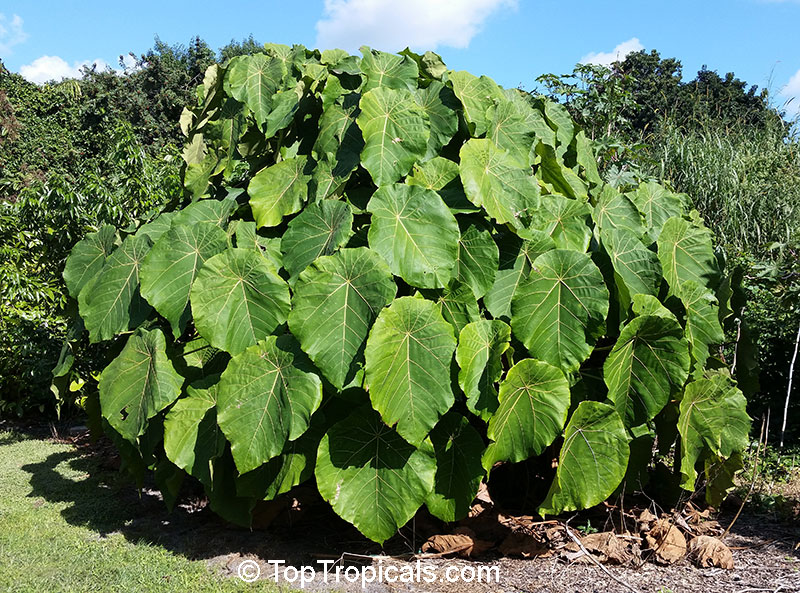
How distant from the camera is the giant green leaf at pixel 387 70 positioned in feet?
9.88

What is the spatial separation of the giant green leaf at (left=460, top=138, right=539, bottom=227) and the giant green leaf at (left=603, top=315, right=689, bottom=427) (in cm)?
61

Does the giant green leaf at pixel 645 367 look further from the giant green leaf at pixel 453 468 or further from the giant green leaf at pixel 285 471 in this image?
the giant green leaf at pixel 285 471

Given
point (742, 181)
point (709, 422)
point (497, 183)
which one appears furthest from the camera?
point (742, 181)

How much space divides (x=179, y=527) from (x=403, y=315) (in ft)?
6.03

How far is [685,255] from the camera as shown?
3197mm

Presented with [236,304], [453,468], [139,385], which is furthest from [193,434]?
[453,468]

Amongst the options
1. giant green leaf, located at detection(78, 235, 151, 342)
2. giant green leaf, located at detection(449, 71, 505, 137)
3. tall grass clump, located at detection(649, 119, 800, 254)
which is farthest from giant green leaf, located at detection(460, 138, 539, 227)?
tall grass clump, located at detection(649, 119, 800, 254)

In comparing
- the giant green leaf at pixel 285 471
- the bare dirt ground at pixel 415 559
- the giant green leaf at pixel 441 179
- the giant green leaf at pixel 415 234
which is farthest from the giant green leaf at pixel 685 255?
the giant green leaf at pixel 285 471

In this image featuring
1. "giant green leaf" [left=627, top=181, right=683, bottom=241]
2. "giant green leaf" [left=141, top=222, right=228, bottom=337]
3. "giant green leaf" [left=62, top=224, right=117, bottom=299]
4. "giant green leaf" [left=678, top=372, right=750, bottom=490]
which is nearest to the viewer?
"giant green leaf" [left=141, top=222, right=228, bottom=337]

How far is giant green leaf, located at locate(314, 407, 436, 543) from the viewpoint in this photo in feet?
8.34

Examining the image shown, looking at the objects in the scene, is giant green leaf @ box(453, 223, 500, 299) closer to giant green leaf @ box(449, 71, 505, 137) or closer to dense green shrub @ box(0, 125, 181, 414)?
giant green leaf @ box(449, 71, 505, 137)

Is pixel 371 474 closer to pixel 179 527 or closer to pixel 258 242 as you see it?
pixel 258 242

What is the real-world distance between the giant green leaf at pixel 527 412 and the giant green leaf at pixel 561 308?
114mm

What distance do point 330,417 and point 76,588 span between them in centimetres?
119
